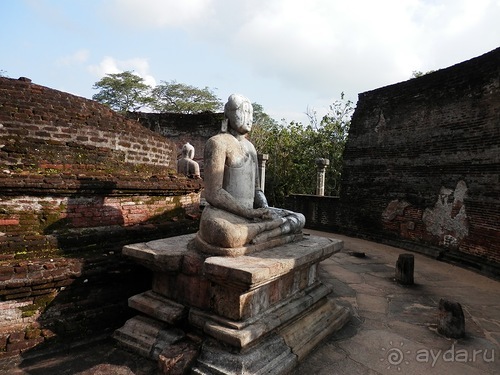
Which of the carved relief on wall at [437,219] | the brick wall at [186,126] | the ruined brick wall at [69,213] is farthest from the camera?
the brick wall at [186,126]

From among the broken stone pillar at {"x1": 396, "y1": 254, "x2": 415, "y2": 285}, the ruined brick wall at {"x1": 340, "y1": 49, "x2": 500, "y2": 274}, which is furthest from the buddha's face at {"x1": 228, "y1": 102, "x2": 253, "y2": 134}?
the ruined brick wall at {"x1": 340, "y1": 49, "x2": 500, "y2": 274}

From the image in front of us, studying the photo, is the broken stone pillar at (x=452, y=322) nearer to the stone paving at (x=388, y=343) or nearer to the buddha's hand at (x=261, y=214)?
the stone paving at (x=388, y=343)

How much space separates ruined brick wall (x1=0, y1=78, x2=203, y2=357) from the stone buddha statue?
4.05 ft

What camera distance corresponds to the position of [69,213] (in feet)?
11.3

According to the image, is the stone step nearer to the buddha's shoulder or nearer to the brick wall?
the buddha's shoulder

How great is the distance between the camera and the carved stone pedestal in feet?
7.70

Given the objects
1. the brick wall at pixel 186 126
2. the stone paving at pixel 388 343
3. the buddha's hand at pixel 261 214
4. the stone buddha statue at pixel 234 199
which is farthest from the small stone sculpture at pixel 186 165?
the buddha's hand at pixel 261 214

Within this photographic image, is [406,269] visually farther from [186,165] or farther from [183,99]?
[183,99]

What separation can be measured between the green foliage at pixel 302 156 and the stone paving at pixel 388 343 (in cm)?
1061

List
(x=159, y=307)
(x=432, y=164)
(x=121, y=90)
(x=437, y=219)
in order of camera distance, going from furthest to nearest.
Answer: (x=121, y=90)
(x=432, y=164)
(x=437, y=219)
(x=159, y=307)

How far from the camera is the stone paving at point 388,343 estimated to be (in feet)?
8.39

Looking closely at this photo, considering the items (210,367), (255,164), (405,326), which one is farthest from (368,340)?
(255,164)

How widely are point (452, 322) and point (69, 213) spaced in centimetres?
407

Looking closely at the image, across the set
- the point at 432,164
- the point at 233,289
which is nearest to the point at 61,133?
the point at 233,289
